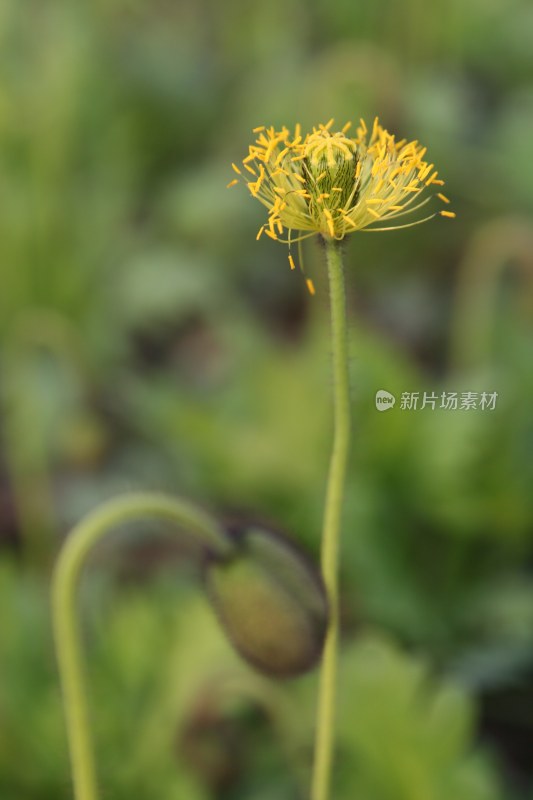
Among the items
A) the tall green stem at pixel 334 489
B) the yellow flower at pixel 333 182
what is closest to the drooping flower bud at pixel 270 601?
the tall green stem at pixel 334 489

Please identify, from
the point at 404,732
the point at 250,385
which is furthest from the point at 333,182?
the point at 250,385

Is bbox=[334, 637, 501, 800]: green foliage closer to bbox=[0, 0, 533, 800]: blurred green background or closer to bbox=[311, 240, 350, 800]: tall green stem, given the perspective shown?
bbox=[0, 0, 533, 800]: blurred green background

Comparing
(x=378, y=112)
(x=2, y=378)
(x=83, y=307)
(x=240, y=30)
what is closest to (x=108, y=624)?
(x=2, y=378)

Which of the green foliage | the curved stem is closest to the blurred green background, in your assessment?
the green foliage

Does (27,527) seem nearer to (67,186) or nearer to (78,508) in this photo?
(78,508)

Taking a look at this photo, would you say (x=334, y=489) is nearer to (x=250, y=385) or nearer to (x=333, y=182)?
(x=333, y=182)
